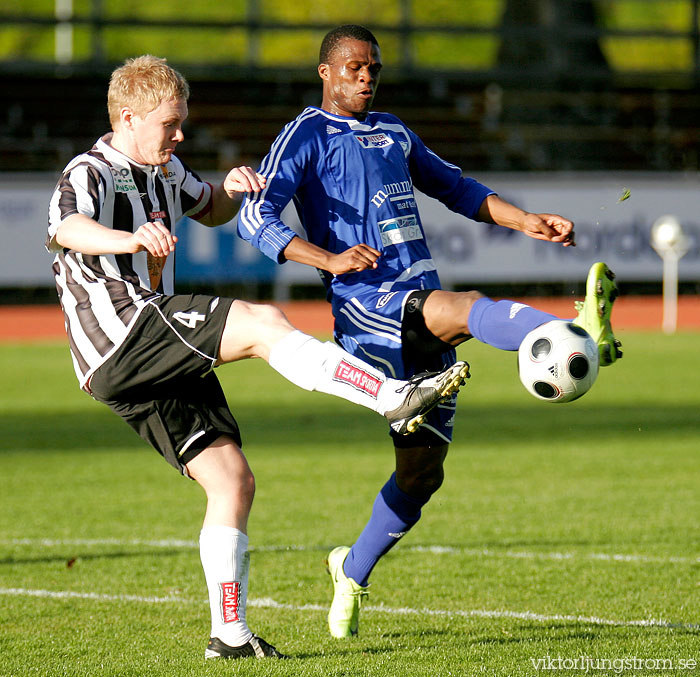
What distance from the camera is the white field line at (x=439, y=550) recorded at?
601 centimetres

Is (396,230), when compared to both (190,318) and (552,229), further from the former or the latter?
(190,318)

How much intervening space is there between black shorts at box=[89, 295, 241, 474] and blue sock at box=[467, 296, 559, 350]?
33.1 inches

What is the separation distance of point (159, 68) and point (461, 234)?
58.6 ft

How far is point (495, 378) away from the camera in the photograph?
15.5m

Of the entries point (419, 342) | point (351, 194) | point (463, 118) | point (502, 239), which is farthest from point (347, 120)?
point (463, 118)

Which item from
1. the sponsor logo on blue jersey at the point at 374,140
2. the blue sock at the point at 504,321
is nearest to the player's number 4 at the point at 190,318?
the blue sock at the point at 504,321

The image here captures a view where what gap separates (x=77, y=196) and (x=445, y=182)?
62.4 inches

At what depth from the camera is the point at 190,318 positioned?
381 centimetres

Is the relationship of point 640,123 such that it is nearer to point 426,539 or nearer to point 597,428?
point 597,428

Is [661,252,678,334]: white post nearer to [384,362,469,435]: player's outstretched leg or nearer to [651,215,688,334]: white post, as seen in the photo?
[651,215,688,334]: white post

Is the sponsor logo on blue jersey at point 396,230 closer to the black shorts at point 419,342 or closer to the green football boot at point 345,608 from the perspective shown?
the black shorts at point 419,342

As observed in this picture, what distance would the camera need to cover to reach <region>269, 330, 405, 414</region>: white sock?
3.58 meters

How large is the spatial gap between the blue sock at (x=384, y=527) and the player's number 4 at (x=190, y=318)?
141cm

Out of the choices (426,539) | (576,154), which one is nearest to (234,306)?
(426,539)
